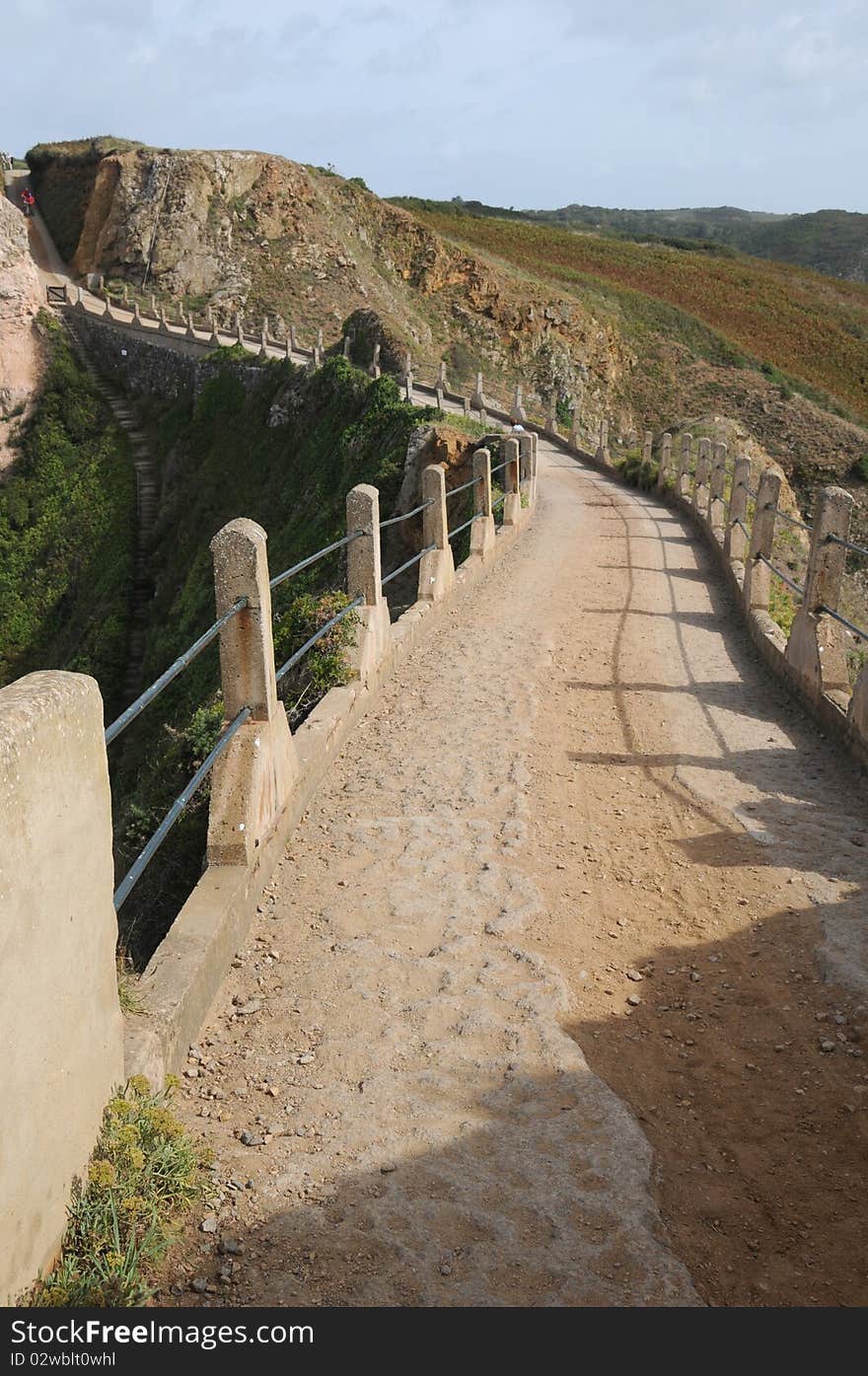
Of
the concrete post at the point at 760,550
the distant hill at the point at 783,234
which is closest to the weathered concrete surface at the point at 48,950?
the concrete post at the point at 760,550

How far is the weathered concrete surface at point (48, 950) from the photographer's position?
94.3 inches

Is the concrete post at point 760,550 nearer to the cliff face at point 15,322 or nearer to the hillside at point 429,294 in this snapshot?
the hillside at point 429,294

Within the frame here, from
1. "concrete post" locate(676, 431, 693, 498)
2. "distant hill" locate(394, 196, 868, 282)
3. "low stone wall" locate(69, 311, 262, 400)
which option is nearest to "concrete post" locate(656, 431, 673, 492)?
"concrete post" locate(676, 431, 693, 498)

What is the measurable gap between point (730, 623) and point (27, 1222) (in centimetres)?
1039

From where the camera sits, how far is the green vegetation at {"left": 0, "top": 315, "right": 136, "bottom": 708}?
30.5m

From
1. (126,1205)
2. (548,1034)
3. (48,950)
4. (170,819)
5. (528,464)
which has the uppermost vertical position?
(48,950)

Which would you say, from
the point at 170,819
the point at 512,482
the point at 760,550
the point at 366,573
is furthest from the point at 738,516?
the point at 170,819

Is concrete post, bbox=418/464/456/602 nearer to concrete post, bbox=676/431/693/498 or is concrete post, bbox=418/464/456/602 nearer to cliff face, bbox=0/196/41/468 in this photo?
concrete post, bbox=676/431/693/498

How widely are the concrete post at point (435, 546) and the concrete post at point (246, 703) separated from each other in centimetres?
586

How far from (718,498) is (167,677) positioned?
46.4ft

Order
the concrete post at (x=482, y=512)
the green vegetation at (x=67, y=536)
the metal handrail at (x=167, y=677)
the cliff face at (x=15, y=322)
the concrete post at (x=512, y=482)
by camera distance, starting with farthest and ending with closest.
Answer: the cliff face at (x=15, y=322)
the green vegetation at (x=67, y=536)
the concrete post at (x=512, y=482)
the concrete post at (x=482, y=512)
the metal handrail at (x=167, y=677)

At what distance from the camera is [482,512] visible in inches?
574

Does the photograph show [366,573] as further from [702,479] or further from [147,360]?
[147,360]

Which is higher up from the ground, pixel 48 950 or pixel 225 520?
pixel 48 950
